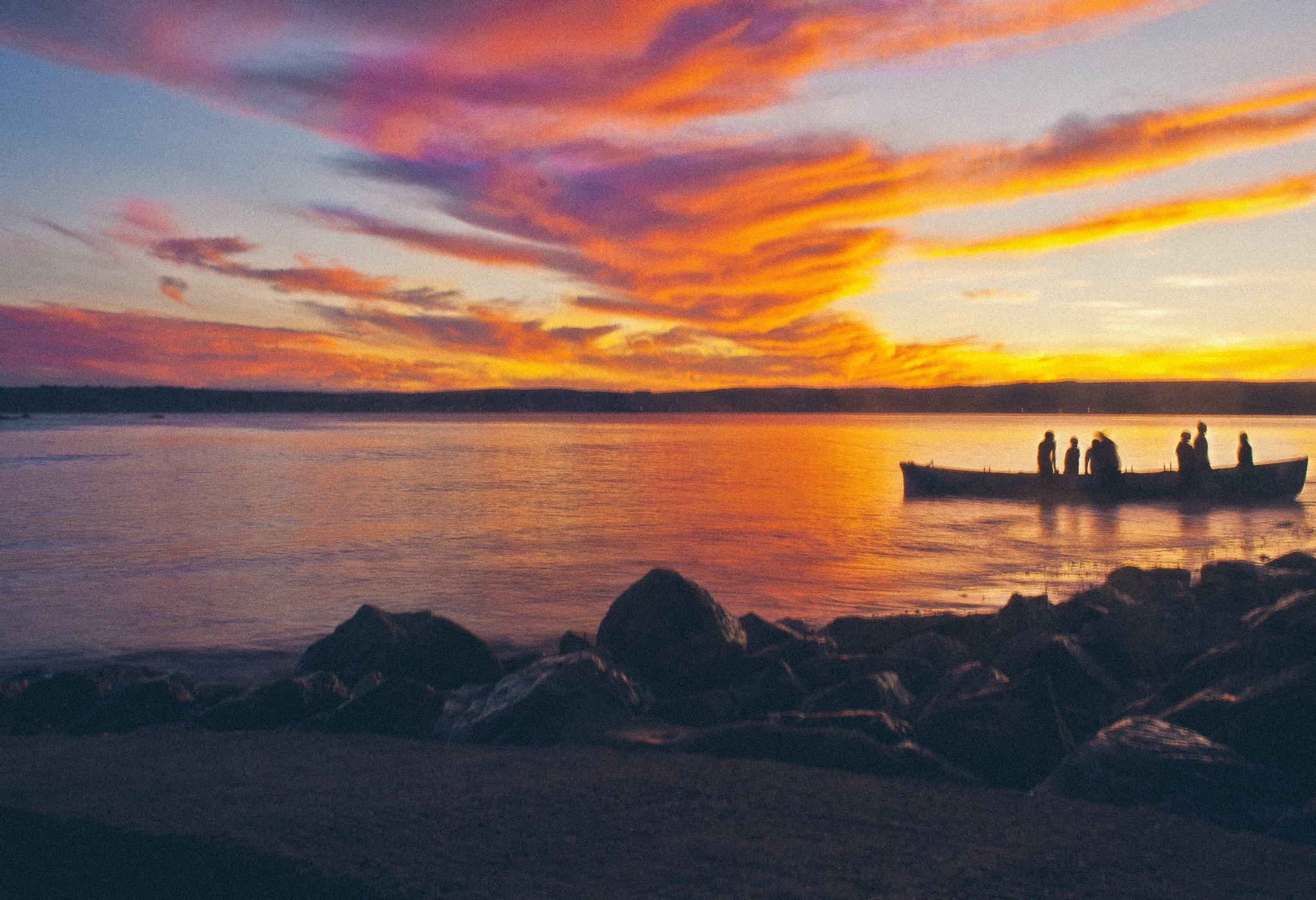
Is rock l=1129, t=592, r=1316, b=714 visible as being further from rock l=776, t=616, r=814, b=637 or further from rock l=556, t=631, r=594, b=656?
rock l=556, t=631, r=594, b=656

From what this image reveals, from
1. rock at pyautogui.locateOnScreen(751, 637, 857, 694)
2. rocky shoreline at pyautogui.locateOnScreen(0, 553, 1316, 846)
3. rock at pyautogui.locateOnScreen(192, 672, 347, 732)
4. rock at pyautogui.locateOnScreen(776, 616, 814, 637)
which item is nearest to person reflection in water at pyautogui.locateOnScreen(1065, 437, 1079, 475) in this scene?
rocky shoreline at pyautogui.locateOnScreen(0, 553, 1316, 846)

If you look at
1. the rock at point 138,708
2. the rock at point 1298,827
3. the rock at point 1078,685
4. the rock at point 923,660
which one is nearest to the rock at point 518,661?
the rock at point 138,708

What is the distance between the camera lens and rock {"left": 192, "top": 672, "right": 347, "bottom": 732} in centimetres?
695

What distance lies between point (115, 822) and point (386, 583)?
12024 mm

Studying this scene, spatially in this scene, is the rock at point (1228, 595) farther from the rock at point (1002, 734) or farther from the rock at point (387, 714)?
the rock at point (387, 714)

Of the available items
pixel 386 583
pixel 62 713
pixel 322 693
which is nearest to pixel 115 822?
pixel 322 693

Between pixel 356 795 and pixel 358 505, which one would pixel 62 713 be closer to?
pixel 356 795

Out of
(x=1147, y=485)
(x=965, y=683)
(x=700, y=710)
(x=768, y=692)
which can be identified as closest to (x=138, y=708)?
(x=700, y=710)

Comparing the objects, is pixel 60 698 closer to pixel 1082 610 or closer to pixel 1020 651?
pixel 1020 651

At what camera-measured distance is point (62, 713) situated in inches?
296

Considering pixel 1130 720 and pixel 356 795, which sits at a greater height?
pixel 1130 720

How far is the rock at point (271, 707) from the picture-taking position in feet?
22.8

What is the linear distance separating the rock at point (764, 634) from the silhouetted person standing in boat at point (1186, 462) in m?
25.8

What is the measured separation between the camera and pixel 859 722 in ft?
20.0
